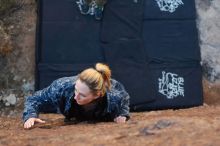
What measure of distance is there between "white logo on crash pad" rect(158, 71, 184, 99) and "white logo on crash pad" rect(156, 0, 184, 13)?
840 mm

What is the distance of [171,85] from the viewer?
7.05 meters

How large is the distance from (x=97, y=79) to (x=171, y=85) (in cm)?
375

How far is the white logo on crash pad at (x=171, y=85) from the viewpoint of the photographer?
277 inches

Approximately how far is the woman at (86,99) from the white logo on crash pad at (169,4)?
11.6 ft

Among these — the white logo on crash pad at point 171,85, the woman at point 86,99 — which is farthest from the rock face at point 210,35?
the woman at point 86,99

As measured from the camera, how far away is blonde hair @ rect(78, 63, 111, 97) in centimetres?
337

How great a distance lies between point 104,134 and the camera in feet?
10.0

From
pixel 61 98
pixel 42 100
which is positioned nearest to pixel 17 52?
pixel 42 100

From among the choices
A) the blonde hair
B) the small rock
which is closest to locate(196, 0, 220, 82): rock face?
the small rock

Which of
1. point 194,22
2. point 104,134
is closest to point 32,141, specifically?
point 104,134

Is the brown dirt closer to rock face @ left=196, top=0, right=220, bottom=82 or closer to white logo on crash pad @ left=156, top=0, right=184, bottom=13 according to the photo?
white logo on crash pad @ left=156, top=0, right=184, bottom=13

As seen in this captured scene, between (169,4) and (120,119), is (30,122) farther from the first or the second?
(169,4)

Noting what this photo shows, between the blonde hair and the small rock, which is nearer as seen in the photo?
the blonde hair

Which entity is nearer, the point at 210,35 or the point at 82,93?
the point at 82,93
